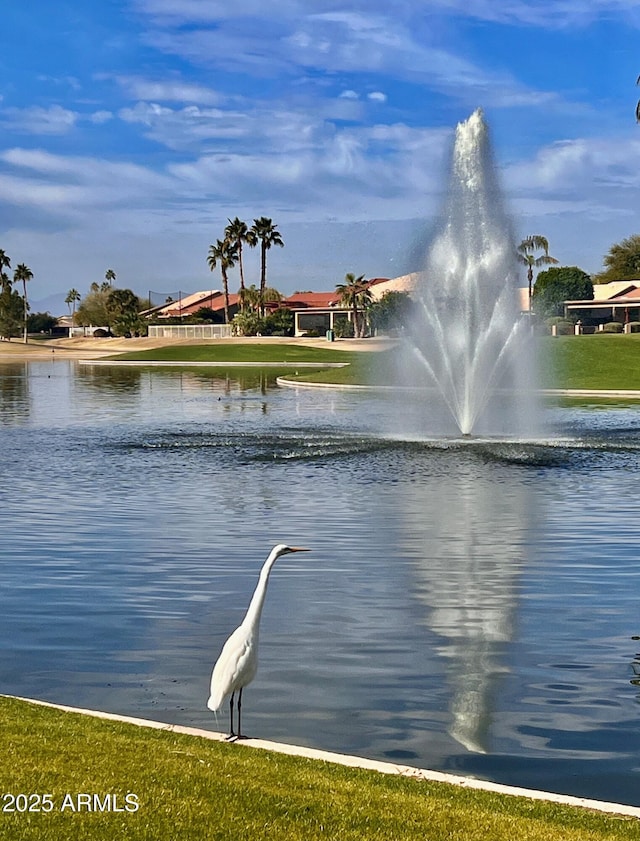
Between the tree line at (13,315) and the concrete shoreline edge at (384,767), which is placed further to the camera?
the tree line at (13,315)

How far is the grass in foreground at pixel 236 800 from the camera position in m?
6.66

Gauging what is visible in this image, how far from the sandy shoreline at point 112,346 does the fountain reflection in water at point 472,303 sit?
70828 mm

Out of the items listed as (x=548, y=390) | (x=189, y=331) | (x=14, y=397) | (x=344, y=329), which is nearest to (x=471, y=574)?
(x=548, y=390)

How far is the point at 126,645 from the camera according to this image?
12.2m

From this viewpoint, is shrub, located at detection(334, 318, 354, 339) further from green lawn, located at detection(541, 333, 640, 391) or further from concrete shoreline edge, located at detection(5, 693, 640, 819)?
concrete shoreline edge, located at detection(5, 693, 640, 819)

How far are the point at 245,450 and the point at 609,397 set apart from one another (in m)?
27.6

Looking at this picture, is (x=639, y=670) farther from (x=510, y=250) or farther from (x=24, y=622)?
(x=510, y=250)

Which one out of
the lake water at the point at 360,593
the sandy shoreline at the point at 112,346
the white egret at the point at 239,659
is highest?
the sandy shoreline at the point at 112,346

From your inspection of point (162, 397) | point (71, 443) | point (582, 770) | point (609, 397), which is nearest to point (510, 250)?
point (71, 443)

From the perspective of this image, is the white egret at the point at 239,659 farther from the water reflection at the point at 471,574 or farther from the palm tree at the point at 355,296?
the palm tree at the point at 355,296

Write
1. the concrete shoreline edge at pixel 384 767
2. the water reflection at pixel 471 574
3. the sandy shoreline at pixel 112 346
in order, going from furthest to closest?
the sandy shoreline at pixel 112 346
the water reflection at pixel 471 574
the concrete shoreline edge at pixel 384 767

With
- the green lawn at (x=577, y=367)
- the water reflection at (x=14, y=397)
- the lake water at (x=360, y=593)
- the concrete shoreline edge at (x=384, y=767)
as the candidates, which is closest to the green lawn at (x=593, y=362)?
the green lawn at (x=577, y=367)

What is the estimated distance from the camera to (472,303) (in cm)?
3691

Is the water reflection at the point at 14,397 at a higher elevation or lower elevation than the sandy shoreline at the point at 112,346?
lower
